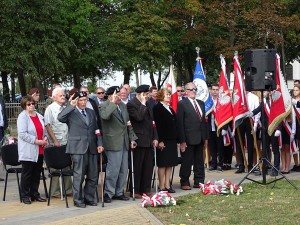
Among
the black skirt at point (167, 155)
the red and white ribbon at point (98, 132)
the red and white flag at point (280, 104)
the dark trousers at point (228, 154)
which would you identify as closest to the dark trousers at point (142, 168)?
the black skirt at point (167, 155)

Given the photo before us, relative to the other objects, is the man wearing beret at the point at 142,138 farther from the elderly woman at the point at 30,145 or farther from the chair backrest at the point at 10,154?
the chair backrest at the point at 10,154

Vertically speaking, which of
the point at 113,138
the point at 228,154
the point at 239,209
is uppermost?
the point at 113,138

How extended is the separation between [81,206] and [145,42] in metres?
33.7

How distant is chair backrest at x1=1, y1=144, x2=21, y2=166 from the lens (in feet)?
38.6

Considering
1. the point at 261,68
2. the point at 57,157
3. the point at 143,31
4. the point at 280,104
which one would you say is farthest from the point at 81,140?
the point at 143,31

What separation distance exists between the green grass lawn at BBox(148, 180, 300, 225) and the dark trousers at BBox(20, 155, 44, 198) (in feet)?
8.14

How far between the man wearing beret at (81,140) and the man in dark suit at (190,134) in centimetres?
229

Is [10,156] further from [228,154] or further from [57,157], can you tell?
[228,154]

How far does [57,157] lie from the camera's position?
11211 mm

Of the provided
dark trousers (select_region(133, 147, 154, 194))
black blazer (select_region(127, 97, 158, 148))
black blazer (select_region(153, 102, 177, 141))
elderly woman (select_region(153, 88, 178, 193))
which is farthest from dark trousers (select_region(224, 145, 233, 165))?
black blazer (select_region(127, 97, 158, 148))

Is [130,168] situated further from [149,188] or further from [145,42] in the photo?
[145,42]

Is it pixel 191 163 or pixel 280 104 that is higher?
pixel 280 104

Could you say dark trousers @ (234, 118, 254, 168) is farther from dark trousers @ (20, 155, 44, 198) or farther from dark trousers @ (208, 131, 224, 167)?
dark trousers @ (20, 155, 44, 198)

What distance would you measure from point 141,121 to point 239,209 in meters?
2.60
